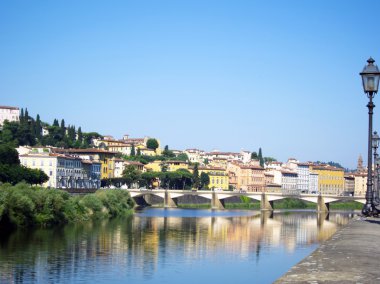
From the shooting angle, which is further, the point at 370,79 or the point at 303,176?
the point at 303,176

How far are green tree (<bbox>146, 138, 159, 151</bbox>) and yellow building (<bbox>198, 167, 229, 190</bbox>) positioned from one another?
2497cm

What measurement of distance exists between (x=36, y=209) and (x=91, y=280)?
17299mm

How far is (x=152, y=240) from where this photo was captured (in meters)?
29.3

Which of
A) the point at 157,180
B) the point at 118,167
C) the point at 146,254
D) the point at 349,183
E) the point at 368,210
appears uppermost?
the point at 118,167

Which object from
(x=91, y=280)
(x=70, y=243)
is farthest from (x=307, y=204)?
(x=91, y=280)

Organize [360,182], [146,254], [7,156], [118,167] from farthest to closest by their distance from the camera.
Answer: [360,182], [118,167], [7,156], [146,254]

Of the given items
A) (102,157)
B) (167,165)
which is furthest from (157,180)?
(167,165)

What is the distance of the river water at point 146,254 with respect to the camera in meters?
18.3

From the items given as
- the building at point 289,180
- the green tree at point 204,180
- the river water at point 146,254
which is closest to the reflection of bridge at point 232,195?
the green tree at point 204,180

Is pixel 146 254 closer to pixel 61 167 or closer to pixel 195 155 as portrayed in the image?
pixel 61 167

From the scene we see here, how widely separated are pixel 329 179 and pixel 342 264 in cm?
11984

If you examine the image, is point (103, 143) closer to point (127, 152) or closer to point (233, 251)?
point (127, 152)

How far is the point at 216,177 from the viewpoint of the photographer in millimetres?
100438

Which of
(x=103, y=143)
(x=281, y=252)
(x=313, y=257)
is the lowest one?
(x=281, y=252)
